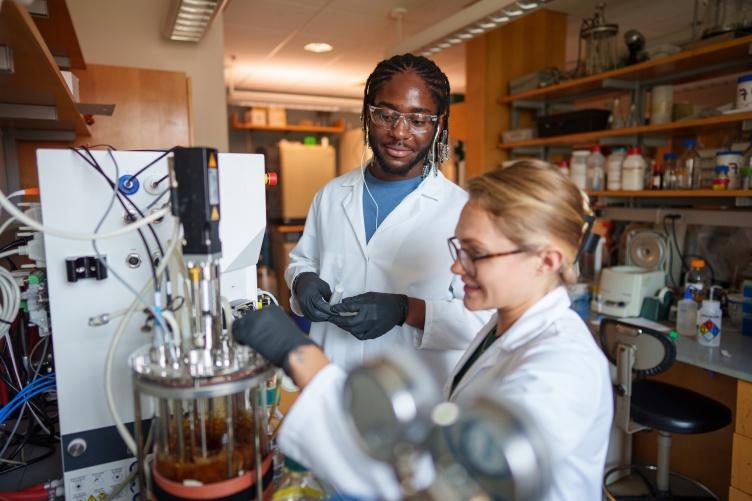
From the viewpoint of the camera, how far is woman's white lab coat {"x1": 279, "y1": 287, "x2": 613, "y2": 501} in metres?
0.60

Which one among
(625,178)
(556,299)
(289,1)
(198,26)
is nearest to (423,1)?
(289,1)

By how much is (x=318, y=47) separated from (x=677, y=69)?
2.94 m

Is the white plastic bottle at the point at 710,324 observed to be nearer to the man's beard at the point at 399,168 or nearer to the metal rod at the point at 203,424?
the man's beard at the point at 399,168

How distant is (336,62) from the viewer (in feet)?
16.0

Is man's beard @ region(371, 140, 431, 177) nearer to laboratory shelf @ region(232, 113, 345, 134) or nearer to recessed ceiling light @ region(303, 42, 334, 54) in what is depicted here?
recessed ceiling light @ region(303, 42, 334, 54)

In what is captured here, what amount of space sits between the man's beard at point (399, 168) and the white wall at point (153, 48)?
1.76m

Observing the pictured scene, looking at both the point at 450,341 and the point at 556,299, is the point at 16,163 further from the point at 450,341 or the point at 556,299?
the point at 556,299

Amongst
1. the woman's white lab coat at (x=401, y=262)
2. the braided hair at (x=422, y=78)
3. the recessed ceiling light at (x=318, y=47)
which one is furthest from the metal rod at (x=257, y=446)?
the recessed ceiling light at (x=318, y=47)

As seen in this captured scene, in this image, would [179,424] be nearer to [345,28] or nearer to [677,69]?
[677,69]

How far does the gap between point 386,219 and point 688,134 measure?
2.05 meters

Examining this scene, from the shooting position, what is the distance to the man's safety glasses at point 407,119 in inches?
49.5

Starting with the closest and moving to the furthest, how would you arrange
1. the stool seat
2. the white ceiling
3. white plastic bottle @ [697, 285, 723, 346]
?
the stool seat < white plastic bottle @ [697, 285, 723, 346] < the white ceiling

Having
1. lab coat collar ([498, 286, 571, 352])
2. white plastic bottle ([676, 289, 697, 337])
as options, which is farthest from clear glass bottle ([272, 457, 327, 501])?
white plastic bottle ([676, 289, 697, 337])

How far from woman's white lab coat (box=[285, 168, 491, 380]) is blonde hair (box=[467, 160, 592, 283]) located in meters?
0.46
